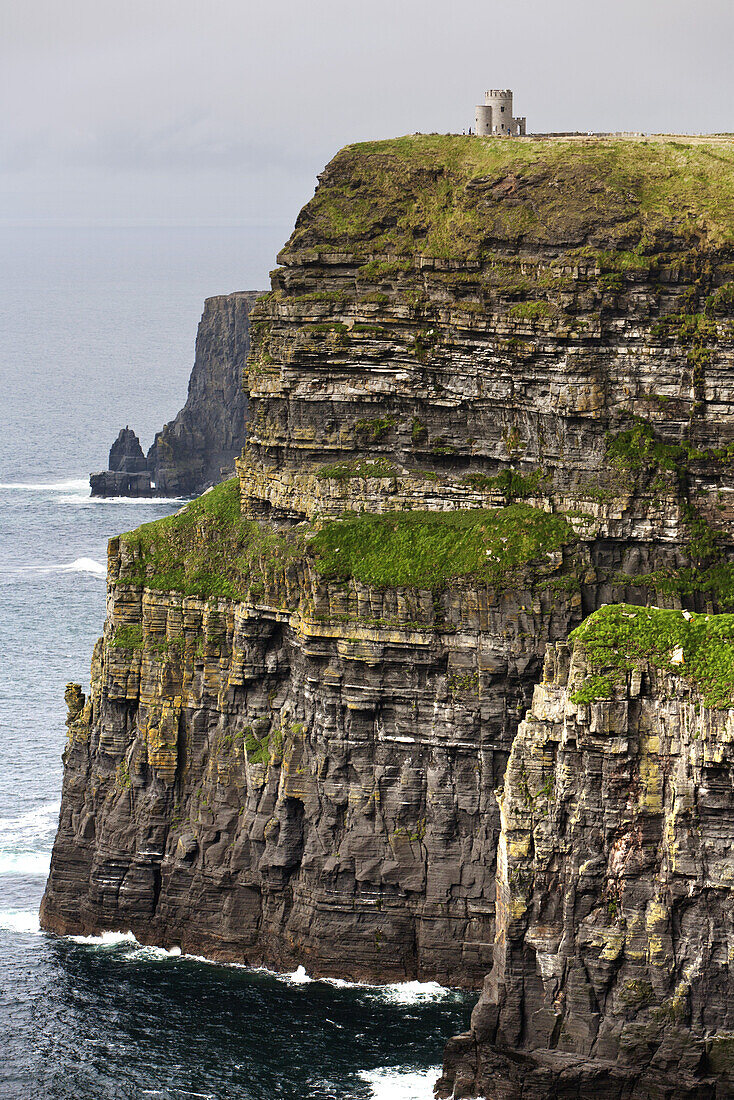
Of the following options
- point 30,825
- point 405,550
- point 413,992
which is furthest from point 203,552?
point 413,992

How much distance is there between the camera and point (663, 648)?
75.0 meters

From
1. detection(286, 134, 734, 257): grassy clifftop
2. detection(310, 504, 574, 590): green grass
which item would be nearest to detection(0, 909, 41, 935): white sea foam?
detection(310, 504, 574, 590): green grass

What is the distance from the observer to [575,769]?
7581 cm

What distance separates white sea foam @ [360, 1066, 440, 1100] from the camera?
254 ft

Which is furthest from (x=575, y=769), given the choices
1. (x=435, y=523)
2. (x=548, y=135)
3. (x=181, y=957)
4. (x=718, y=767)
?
(x=548, y=135)

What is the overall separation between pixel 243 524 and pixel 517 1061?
28360 millimetres

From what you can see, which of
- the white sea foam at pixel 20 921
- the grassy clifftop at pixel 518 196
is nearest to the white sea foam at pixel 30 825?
the white sea foam at pixel 20 921

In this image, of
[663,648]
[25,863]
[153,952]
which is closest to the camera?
[663,648]

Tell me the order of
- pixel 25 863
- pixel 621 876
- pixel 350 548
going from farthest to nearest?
1. pixel 25 863
2. pixel 350 548
3. pixel 621 876

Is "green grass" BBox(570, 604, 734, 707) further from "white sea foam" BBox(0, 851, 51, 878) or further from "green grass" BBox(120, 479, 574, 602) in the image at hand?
"white sea foam" BBox(0, 851, 51, 878)

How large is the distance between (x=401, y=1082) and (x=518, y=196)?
35.8 meters

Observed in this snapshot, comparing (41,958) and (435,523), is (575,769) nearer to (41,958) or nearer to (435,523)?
(435,523)

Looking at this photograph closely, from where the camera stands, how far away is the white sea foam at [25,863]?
10081cm

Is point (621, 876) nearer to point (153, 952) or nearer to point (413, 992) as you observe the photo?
point (413, 992)
